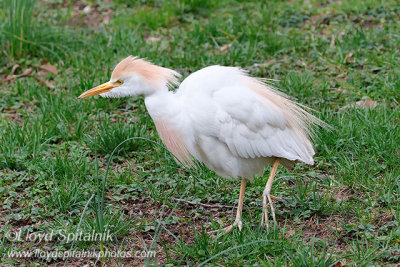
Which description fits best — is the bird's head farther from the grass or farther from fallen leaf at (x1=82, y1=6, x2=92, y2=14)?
fallen leaf at (x1=82, y1=6, x2=92, y2=14)

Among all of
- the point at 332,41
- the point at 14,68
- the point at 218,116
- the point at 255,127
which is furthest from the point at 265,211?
the point at 14,68

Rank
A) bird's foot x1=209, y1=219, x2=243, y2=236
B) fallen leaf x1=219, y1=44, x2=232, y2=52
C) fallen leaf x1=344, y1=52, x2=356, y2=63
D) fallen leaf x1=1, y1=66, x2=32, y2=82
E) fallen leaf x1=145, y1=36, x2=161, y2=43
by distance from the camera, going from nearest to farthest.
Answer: bird's foot x1=209, y1=219, x2=243, y2=236
fallen leaf x1=344, y1=52, x2=356, y2=63
fallen leaf x1=1, y1=66, x2=32, y2=82
fallen leaf x1=219, y1=44, x2=232, y2=52
fallen leaf x1=145, y1=36, x2=161, y2=43

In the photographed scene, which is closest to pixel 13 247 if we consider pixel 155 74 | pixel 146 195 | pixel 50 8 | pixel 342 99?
pixel 146 195

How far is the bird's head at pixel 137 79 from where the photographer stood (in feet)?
12.4

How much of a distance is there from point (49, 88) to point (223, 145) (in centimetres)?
293

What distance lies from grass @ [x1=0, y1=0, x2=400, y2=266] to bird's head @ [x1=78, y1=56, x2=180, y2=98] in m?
0.54

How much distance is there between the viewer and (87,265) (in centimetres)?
368

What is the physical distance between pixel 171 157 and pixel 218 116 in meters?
1.15

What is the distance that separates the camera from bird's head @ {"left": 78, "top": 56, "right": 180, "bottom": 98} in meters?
3.78

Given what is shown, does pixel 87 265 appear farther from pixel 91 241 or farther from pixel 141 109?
pixel 141 109

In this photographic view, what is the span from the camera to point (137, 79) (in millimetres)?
3771

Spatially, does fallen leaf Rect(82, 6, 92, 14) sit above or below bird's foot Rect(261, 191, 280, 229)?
above

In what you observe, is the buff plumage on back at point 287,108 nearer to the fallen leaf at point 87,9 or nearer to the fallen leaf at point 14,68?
the fallen leaf at point 14,68

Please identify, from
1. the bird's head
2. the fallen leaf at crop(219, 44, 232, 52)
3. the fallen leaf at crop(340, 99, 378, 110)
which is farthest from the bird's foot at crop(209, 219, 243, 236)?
the fallen leaf at crop(219, 44, 232, 52)
